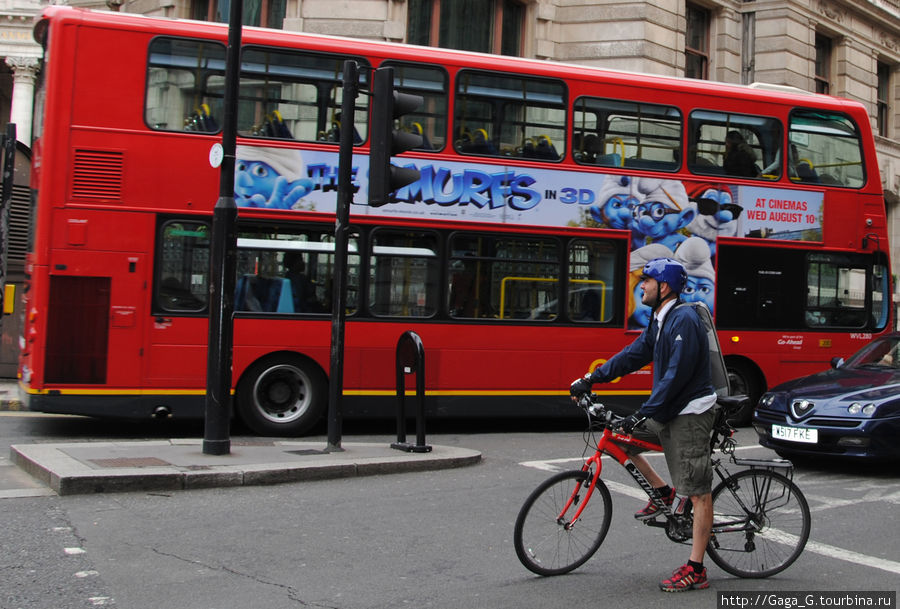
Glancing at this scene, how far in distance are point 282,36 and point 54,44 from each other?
233 cm

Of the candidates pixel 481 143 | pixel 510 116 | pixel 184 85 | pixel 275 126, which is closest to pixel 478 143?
pixel 481 143

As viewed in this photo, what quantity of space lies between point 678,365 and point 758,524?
42.5 inches

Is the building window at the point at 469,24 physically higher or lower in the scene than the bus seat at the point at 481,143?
higher

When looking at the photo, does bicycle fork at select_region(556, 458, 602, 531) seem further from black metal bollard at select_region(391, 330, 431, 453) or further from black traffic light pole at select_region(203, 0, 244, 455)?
black traffic light pole at select_region(203, 0, 244, 455)

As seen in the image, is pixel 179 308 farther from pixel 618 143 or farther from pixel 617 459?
pixel 617 459

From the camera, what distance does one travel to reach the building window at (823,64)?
26644 mm

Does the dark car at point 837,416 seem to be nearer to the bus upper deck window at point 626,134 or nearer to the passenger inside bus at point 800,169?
the bus upper deck window at point 626,134

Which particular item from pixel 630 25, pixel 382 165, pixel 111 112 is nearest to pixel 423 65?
pixel 382 165

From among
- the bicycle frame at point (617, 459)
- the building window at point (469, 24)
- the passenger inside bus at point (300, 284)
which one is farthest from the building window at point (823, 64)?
the bicycle frame at point (617, 459)

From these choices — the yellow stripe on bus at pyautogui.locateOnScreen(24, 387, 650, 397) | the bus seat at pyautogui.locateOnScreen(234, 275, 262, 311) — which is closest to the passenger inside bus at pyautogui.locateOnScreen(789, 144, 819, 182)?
the yellow stripe on bus at pyautogui.locateOnScreen(24, 387, 650, 397)

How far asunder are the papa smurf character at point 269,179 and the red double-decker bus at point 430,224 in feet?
0.08

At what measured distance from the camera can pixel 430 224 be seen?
37.0ft

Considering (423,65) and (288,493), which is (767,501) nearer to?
(288,493)

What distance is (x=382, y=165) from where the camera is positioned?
898 cm
